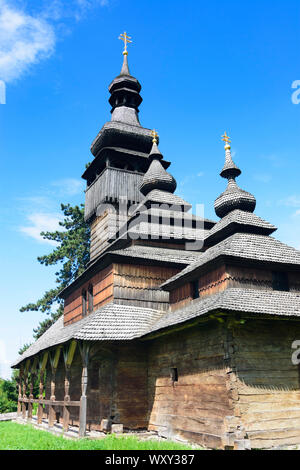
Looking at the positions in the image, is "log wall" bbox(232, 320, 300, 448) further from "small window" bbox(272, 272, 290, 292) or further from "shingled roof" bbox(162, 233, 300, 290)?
"shingled roof" bbox(162, 233, 300, 290)

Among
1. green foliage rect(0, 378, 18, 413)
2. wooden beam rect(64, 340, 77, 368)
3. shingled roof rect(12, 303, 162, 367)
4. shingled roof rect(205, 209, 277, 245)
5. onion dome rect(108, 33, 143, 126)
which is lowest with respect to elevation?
green foliage rect(0, 378, 18, 413)

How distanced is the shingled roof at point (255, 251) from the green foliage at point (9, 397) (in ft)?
75.9

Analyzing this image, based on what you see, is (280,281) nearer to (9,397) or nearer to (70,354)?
(70,354)

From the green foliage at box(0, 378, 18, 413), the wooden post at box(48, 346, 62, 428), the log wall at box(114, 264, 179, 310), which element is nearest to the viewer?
the wooden post at box(48, 346, 62, 428)

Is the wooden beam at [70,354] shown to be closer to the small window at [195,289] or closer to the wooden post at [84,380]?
the wooden post at [84,380]

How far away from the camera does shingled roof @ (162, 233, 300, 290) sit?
12.1 metres

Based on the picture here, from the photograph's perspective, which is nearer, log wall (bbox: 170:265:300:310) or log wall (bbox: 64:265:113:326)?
log wall (bbox: 170:265:300:310)

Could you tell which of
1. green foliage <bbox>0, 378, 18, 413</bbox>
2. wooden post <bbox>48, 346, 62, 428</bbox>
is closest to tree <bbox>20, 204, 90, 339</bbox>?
green foliage <bbox>0, 378, 18, 413</bbox>

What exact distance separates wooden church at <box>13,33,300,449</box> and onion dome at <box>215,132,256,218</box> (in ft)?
0.13

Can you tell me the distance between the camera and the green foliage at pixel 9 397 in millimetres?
31111

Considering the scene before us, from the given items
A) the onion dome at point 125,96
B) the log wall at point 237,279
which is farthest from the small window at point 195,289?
the onion dome at point 125,96

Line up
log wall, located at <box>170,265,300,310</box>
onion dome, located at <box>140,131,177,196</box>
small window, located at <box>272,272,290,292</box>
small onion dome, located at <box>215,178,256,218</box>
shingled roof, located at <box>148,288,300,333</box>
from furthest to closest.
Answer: onion dome, located at <box>140,131,177,196</box> → small onion dome, located at <box>215,178,256,218</box> → small window, located at <box>272,272,290,292</box> → log wall, located at <box>170,265,300,310</box> → shingled roof, located at <box>148,288,300,333</box>

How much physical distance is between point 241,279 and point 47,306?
99.3 feet
